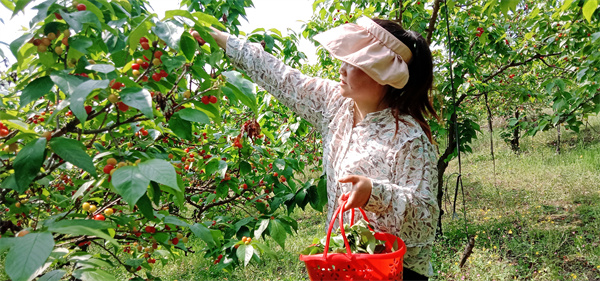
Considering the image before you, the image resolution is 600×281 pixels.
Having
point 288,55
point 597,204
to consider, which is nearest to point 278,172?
point 288,55

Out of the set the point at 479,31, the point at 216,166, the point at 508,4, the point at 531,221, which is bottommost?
the point at 531,221

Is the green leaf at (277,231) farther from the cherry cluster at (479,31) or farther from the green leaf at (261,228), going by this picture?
the cherry cluster at (479,31)

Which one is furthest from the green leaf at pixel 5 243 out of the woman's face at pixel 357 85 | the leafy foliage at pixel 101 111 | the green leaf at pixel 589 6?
the green leaf at pixel 589 6

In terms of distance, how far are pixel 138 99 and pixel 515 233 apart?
4940 millimetres

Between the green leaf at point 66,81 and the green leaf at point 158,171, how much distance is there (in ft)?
0.79

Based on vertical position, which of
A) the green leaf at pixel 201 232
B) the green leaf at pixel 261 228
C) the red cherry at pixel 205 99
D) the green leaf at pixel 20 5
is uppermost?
the green leaf at pixel 20 5

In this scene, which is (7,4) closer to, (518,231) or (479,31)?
(479,31)

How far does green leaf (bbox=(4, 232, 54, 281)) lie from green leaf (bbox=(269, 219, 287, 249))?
1.01 m

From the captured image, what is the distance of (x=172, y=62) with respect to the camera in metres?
0.98

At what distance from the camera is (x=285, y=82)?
1.67 m

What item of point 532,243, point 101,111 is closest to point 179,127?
point 101,111

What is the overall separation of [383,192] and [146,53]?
2.73 ft

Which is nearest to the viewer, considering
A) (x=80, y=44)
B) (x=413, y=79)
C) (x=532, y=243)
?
(x=80, y=44)

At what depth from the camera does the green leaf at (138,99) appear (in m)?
0.77
